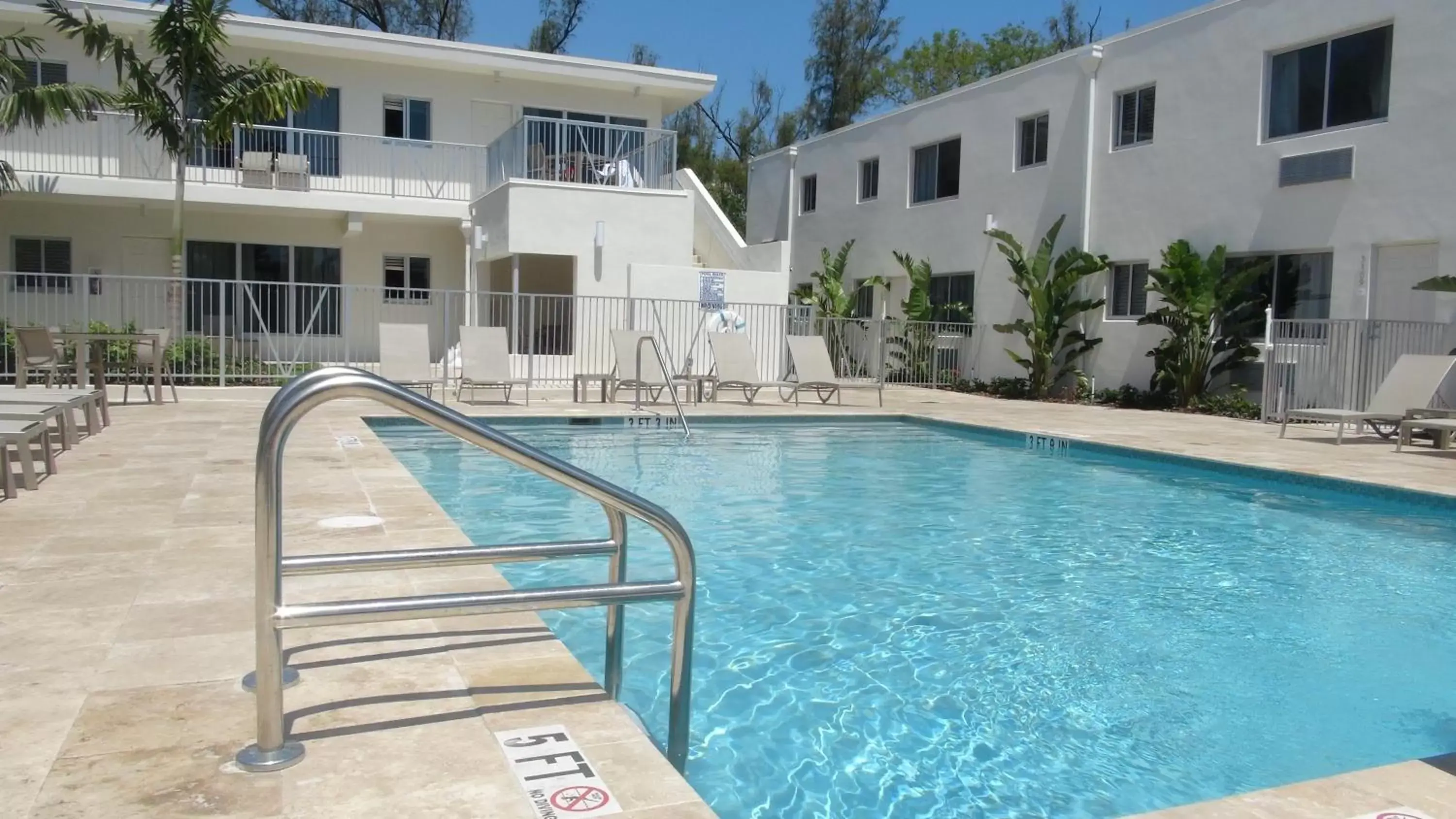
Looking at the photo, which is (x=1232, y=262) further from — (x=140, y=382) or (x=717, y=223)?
(x=140, y=382)

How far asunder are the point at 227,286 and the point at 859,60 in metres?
28.6

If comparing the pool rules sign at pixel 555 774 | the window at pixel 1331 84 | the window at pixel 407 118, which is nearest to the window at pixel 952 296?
the window at pixel 1331 84

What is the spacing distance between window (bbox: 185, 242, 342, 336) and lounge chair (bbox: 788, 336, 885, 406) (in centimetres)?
873

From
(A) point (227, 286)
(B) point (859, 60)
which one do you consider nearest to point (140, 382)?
(A) point (227, 286)

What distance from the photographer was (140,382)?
15.5m

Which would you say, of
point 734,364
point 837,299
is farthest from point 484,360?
point 837,299

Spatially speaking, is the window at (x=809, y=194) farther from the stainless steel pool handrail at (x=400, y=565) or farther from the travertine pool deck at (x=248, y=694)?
the stainless steel pool handrail at (x=400, y=565)

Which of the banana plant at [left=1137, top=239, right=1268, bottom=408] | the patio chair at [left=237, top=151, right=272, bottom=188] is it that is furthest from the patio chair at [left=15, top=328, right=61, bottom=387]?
the banana plant at [left=1137, top=239, right=1268, bottom=408]

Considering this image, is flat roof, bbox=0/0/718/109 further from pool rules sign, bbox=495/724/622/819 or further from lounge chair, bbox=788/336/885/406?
pool rules sign, bbox=495/724/622/819

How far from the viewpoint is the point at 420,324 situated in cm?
1914

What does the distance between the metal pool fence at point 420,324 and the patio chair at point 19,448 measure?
863 centimetres

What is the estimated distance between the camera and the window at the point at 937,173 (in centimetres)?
2152

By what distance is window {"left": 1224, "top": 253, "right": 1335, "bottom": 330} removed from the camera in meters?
14.7

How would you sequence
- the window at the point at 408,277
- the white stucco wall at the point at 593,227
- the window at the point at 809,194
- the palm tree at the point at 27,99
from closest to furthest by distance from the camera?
1. the palm tree at the point at 27,99
2. the white stucco wall at the point at 593,227
3. the window at the point at 408,277
4. the window at the point at 809,194
